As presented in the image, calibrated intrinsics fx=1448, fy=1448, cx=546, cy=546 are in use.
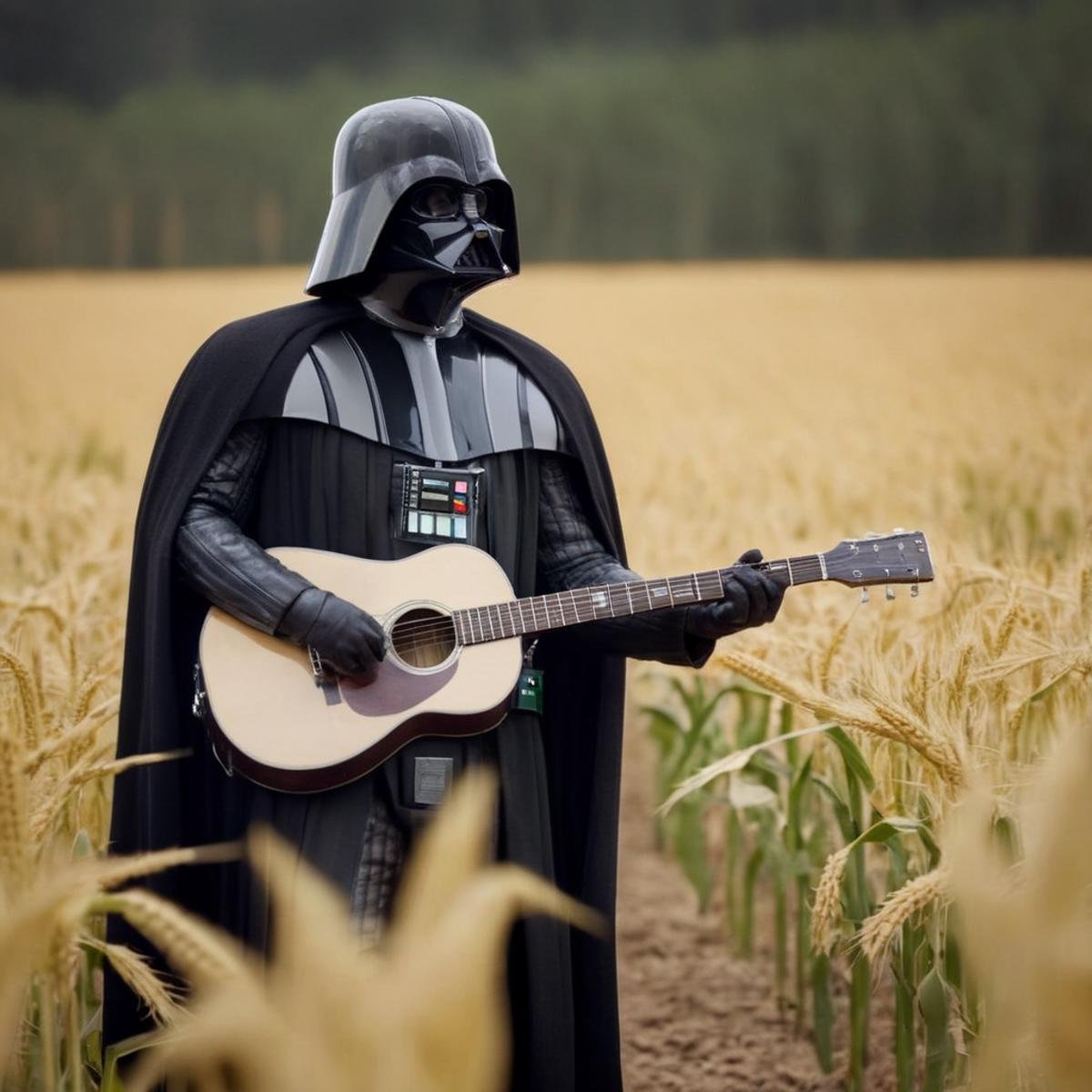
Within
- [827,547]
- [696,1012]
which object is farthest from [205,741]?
[827,547]

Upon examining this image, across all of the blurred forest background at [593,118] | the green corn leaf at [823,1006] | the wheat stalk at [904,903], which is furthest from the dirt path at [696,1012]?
the blurred forest background at [593,118]

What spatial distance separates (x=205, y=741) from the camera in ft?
7.14


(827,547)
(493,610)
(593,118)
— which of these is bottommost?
(493,610)

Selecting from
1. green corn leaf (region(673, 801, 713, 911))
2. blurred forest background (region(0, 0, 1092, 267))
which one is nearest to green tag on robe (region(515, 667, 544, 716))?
green corn leaf (region(673, 801, 713, 911))

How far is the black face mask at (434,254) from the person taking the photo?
2.09m

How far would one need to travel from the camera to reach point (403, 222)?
212cm

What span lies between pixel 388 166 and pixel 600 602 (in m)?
0.71

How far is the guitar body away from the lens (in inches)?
76.2

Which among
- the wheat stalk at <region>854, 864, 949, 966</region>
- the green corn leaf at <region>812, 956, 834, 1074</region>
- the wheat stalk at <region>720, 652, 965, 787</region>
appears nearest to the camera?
the wheat stalk at <region>854, 864, 949, 966</region>

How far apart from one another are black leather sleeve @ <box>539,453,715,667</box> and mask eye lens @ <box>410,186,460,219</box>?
40 cm

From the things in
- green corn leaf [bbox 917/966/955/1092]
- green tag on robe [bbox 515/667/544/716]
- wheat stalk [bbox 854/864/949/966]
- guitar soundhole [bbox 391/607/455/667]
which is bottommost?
green corn leaf [bbox 917/966/955/1092]

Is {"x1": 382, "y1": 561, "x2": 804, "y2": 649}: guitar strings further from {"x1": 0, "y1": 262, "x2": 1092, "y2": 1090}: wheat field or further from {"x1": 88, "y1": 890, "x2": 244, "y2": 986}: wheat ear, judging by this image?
{"x1": 88, "y1": 890, "x2": 244, "y2": 986}: wheat ear

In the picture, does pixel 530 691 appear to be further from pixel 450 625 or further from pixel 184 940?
pixel 184 940

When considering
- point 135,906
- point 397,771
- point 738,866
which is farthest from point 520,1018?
point 738,866
